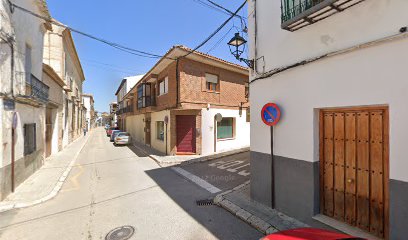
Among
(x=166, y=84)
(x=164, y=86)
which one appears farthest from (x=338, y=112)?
(x=164, y=86)

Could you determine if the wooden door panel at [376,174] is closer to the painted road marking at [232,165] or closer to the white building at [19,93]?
the painted road marking at [232,165]

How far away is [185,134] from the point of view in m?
12.8

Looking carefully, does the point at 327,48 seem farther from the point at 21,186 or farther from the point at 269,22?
the point at 21,186

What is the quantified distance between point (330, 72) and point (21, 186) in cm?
971

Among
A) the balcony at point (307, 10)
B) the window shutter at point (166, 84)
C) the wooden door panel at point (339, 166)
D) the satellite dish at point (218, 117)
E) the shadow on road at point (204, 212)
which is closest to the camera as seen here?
the balcony at point (307, 10)

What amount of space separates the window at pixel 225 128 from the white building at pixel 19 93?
9763 millimetres

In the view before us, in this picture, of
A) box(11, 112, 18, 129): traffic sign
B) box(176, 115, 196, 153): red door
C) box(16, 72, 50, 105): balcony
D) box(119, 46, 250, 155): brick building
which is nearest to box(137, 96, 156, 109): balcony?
box(119, 46, 250, 155): brick building

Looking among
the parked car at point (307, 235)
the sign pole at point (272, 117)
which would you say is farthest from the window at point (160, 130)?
the parked car at point (307, 235)

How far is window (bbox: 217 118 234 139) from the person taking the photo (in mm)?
13737

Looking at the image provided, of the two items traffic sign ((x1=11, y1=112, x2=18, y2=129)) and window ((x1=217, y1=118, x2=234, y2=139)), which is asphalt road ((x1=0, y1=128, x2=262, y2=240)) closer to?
traffic sign ((x1=11, y1=112, x2=18, y2=129))

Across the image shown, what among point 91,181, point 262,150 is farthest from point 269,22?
point 91,181

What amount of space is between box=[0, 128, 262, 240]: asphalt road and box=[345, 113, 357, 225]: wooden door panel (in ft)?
5.66

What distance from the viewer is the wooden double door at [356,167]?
325cm

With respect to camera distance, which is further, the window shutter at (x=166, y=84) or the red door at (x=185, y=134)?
the window shutter at (x=166, y=84)
